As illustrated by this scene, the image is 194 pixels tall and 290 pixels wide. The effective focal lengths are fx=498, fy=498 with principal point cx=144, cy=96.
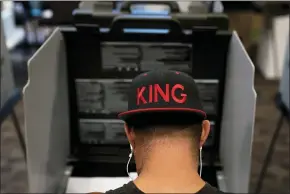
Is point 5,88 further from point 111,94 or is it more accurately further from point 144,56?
point 144,56

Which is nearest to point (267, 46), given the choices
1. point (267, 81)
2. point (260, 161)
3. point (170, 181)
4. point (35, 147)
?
point (267, 81)

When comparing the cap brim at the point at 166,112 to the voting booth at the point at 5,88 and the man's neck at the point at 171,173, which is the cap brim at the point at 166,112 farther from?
the voting booth at the point at 5,88

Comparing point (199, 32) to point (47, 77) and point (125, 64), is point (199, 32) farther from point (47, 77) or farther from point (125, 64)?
point (47, 77)

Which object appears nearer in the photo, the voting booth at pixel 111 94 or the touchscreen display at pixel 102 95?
the voting booth at pixel 111 94

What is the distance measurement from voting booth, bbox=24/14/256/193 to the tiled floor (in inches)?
38.6

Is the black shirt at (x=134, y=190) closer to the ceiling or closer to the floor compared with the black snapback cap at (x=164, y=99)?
closer to the floor

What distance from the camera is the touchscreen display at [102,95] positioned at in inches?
54.9

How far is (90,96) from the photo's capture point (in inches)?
55.5

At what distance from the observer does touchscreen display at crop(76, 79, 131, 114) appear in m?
1.39

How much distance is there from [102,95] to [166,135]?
2.24 ft

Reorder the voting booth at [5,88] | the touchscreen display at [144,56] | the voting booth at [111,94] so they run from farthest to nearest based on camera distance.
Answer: the voting booth at [5,88] → the touchscreen display at [144,56] → the voting booth at [111,94]

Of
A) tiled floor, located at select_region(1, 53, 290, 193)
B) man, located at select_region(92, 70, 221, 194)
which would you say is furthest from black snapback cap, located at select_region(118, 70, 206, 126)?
tiled floor, located at select_region(1, 53, 290, 193)

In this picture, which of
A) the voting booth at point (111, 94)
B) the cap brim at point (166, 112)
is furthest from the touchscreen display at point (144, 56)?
the cap brim at point (166, 112)

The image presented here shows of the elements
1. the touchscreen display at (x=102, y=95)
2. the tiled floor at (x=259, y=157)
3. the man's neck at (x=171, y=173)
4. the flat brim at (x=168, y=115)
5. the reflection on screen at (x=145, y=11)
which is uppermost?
the reflection on screen at (x=145, y=11)
